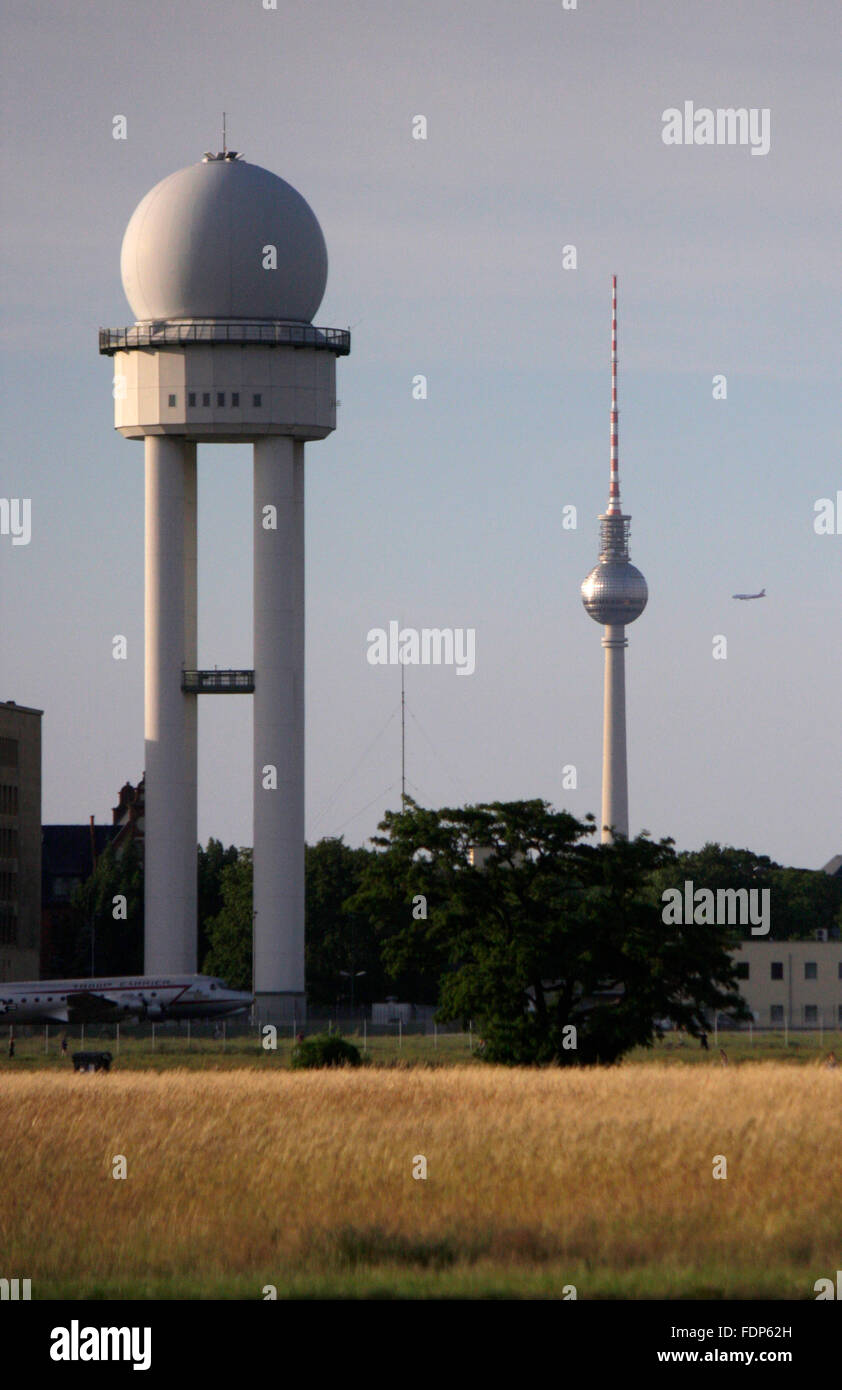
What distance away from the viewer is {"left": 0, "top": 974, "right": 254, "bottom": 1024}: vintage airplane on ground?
4353 inches

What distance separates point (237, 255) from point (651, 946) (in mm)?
62053

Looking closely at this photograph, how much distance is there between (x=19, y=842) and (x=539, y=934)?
78.7 meters

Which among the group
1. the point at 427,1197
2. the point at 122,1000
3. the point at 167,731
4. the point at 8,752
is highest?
the point at 8,752

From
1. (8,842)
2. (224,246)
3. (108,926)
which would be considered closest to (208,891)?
(108,926)

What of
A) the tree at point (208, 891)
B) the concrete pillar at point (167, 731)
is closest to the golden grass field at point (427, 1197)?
the concrete pillar at point (167, 731)

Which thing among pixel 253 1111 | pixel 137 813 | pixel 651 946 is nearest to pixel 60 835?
pixel 137 813

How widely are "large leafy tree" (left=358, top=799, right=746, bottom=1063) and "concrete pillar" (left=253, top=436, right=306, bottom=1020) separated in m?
48.2

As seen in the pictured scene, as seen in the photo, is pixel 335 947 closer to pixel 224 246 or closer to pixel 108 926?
pixel 108 926

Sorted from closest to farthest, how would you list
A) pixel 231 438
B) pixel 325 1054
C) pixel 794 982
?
1. pixel 325 1054
2. pixel 231 438
3. pixel 794 982

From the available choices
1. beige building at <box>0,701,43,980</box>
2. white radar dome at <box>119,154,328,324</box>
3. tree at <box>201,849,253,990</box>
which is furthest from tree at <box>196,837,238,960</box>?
white radar dome at <box>119,154,328,324</box>

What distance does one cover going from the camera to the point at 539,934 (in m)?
63.1
